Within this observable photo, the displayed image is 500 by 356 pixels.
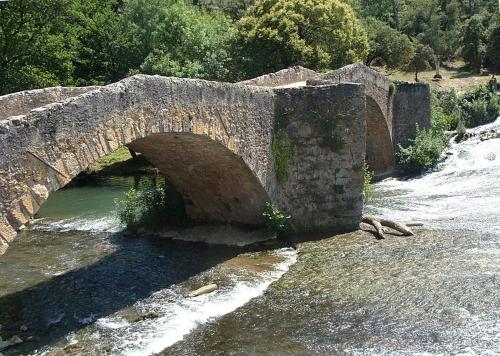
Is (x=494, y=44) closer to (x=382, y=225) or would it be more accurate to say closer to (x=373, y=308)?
(x=382, y=225)

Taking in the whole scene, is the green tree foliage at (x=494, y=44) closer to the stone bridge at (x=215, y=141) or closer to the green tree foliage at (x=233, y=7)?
the green tree foliage at (x=233, y=7)

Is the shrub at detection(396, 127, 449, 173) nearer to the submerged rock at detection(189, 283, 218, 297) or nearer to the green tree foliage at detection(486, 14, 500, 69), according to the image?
the submerged rock at detection(189, 283, 218, 297)

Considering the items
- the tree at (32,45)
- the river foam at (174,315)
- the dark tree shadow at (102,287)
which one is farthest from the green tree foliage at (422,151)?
the tree at (32,45)

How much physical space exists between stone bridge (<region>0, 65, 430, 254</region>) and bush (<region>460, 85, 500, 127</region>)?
43.7ft

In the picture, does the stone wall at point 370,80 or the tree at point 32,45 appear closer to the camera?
the stone wall at point 370,80

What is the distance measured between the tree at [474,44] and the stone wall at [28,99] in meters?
34.4

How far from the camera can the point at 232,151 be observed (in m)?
11.6

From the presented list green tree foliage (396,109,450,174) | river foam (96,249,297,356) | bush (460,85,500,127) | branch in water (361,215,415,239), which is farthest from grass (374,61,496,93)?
river foam (96,249,297,356)

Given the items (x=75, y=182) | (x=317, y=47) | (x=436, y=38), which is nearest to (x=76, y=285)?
(x=75, y=182)

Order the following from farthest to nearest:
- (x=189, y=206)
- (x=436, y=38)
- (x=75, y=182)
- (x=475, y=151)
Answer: (x=436, y=38) < (x=75, y=182) < (x=475, y=151) < (x=189, y=206)

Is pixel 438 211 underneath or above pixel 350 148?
underneath

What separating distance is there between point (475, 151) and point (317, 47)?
827 cm

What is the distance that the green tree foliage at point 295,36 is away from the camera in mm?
25016

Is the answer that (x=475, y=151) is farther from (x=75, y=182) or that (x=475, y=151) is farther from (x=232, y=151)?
(x=75, y=182)
